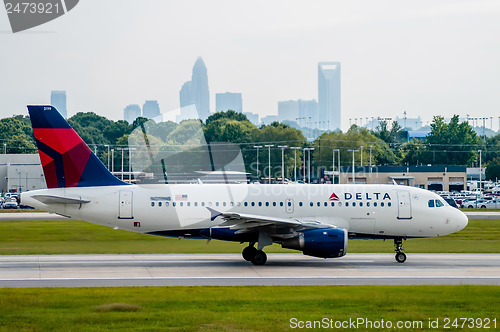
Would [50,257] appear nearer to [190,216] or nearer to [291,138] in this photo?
[190,216]

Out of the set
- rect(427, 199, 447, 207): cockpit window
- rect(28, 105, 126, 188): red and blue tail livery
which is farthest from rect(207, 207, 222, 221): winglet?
rect(427, 199, 447, 207): cockpit window

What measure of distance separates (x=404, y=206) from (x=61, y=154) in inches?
607

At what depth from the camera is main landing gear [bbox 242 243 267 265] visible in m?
30.7

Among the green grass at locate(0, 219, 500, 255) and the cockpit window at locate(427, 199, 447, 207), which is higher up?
the cockpit window at locate(427, 199, 447, 207)

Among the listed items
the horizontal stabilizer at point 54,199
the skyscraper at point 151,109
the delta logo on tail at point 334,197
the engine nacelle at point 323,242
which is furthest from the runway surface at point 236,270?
the skyscraper at point 151,109

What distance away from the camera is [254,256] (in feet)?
102

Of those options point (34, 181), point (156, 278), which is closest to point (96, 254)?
point (156, 278)

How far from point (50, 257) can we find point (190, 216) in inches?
281

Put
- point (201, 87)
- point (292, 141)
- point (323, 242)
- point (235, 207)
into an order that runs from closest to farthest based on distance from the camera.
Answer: point (323, 242), point (235, 207), point (201, 87), point (292, 141)

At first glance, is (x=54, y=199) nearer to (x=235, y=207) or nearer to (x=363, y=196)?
(x=235, y=207)

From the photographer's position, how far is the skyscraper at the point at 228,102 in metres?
179

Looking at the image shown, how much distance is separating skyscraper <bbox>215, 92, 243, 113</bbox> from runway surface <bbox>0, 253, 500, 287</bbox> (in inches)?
5630

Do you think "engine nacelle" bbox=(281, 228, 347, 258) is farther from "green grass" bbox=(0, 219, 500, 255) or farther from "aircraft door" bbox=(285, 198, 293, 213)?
"green grass" bbox=(0, 219, 500, 255)

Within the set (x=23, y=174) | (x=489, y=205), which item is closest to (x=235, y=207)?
A: (x=489, y=205)
